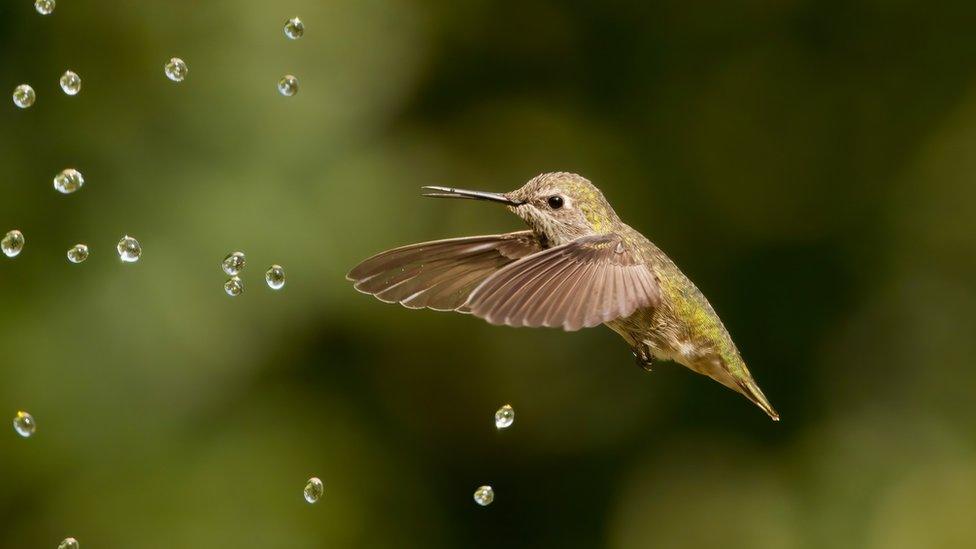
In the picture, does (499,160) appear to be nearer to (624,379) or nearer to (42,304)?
(624,379)

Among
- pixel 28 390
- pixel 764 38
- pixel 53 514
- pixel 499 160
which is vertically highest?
pixel 764 38

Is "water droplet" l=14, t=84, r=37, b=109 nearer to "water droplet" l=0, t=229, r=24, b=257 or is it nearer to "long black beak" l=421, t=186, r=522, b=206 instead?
"water droplet" l=0, t=229, r=24, b=257

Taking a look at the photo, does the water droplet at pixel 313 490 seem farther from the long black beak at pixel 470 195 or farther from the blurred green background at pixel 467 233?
the long black beak at pixel 470 195

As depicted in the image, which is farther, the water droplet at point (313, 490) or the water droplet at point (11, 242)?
the water droplet at point (313, 490)

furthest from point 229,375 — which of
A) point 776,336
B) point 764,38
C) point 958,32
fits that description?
point 958,32

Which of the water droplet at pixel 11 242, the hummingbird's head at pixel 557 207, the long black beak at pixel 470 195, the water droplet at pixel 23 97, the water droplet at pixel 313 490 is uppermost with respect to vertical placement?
the hummingbird's head at pixel 557 207

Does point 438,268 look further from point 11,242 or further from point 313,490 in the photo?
point 313,490

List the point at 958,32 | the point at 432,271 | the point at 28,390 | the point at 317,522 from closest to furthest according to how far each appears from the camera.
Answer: the point at 432,271 < the point at 28,390 < the point at 317,522 < the point at 958,32

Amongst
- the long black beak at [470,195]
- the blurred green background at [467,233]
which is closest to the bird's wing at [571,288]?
the long black beak at [470,195]

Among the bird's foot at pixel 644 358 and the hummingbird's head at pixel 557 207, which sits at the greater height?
the hummingbird's head at pixel 557 207
